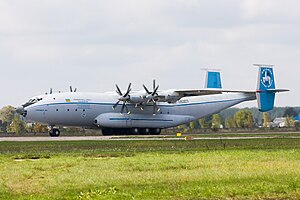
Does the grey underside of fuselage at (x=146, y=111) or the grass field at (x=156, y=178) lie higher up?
the grey underside of fuselage at (x=146, y=111)

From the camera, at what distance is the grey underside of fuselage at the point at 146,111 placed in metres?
76.4

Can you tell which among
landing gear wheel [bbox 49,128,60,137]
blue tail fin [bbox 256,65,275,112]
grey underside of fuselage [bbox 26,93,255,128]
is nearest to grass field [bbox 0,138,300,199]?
grey underside of fuselage [bbox 26,93,255,128]

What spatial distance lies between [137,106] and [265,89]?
54.0 ft

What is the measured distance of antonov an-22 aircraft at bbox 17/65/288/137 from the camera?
251ft

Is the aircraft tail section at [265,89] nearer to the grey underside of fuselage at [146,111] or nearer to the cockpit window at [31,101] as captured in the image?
the grey underside of fuselage at [146,111]

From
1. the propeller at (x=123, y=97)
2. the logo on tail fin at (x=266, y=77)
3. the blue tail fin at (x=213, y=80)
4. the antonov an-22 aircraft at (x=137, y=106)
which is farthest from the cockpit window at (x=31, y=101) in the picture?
the blue tail fin at (x=213, y=80)

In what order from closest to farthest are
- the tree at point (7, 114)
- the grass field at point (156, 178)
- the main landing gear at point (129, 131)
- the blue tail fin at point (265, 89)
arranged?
the grass field at point (156, 178), the main landing gear at point (129, 131), the blue tail fin at point (265, 89), the tree at point (7, 114)

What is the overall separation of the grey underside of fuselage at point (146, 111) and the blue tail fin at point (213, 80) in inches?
364

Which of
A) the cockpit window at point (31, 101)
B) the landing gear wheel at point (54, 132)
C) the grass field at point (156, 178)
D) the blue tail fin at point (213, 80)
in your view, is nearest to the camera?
the grass field at point (156, 178)

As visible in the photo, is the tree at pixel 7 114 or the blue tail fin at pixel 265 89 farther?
the tree at pixel 7 114

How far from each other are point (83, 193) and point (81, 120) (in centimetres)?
6019

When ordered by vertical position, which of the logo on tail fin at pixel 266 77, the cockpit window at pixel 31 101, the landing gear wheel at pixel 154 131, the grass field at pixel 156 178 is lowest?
the landing gear wheel at pixel 154 131

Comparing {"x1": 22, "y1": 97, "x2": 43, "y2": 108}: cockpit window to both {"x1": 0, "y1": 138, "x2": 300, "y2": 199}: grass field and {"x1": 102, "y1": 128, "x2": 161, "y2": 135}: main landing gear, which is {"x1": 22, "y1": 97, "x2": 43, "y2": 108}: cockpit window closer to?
{"x1": 102, "y1": 128, "x2": 161, "y2": 135}: main landing gear

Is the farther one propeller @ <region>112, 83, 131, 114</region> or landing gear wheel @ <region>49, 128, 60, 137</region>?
propeller @ <region>112, 83, 131, 114</region>
